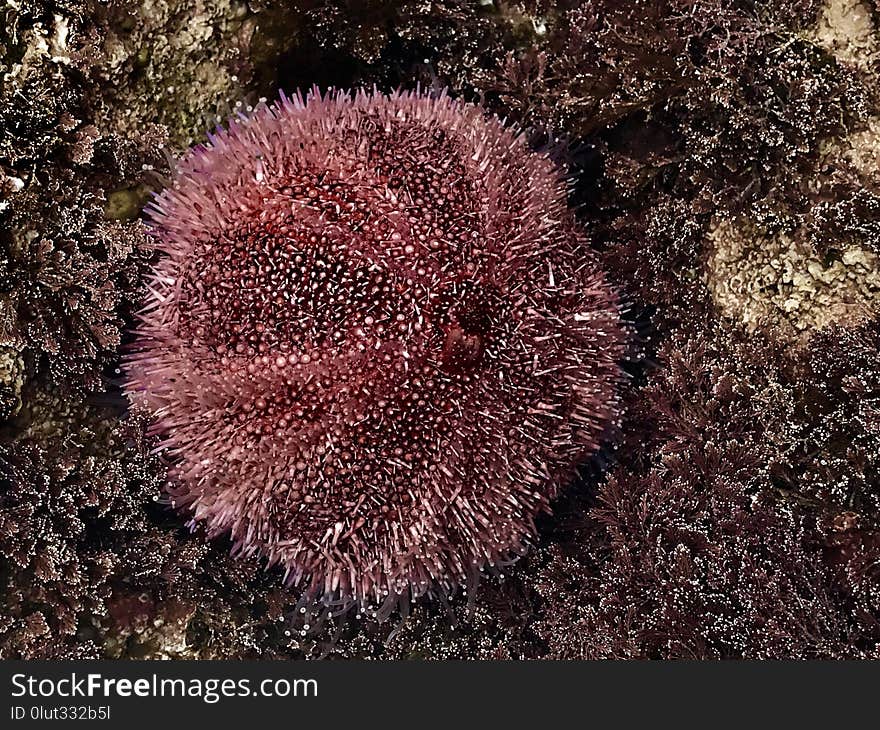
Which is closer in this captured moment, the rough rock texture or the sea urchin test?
the sea urchin test

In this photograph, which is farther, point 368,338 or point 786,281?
point 786,281

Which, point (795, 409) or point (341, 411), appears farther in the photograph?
point (795, 409)

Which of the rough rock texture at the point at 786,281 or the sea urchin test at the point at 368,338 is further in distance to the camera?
the rough rock texture at the point at 786,281

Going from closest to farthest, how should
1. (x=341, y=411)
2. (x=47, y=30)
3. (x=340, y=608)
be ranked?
(x=341, y=411) < (x=47, y=30) < (x=340, y=608)

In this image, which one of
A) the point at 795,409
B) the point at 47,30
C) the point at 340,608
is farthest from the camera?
the point at 340,608

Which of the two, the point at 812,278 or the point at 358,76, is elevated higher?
the point at 358,76

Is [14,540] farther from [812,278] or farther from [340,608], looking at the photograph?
[812,278]

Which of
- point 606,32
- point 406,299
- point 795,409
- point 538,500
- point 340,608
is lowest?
point 340,608

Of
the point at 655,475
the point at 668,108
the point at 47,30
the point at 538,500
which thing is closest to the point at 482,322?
the point at 538,500
